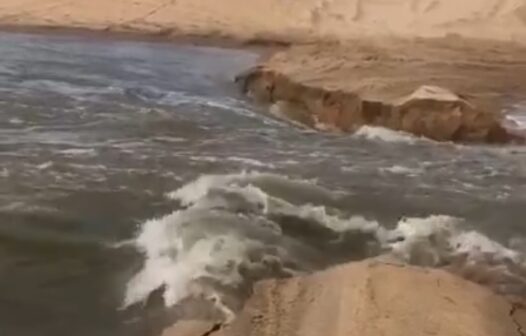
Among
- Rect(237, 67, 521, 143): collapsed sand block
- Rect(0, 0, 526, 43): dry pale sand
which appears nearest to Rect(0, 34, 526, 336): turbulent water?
Rect(237, 67, 521, 143): collapsed sand block

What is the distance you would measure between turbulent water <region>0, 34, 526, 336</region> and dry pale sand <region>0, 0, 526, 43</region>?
13.4 ft

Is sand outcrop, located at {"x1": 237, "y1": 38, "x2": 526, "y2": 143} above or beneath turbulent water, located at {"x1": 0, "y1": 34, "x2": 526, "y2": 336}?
above

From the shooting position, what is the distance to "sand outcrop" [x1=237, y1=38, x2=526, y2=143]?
33.4 ft

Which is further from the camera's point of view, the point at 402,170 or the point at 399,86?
the point at 399,86

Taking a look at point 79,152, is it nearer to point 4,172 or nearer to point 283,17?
point 4,172

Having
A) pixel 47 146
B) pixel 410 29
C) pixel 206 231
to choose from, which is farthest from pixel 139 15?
pixel 206 231

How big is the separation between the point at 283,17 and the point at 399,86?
5494mm

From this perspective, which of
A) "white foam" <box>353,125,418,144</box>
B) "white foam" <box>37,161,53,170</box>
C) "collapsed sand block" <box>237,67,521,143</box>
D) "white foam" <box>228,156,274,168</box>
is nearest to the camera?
"white foam" <box>37,161,53,170</box>

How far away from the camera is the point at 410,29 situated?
15.9 meters

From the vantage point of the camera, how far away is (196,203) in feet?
23.4

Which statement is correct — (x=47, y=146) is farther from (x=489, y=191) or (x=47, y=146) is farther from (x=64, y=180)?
(x=489, y=191)

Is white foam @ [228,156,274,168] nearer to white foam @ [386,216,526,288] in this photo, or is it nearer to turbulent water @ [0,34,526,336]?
turbulent water @ [0,34,526,336]

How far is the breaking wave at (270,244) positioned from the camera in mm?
5797

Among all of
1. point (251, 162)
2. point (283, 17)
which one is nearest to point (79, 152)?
point (251, 162)
